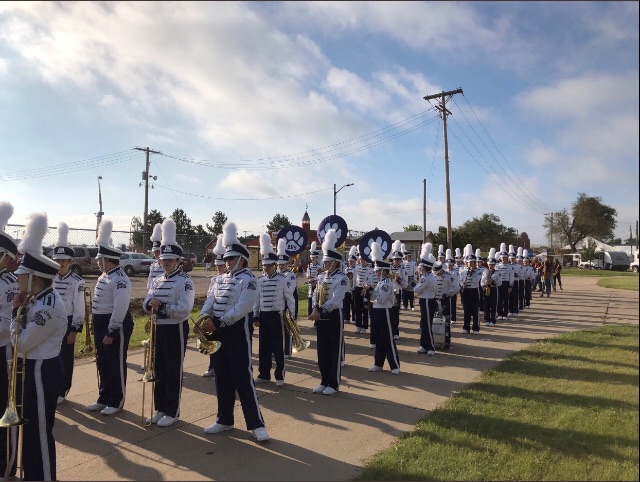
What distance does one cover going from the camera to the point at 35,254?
4340 mm

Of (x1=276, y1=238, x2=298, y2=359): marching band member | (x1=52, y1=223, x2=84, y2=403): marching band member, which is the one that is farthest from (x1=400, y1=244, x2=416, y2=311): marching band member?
(x1=52, y1=223, x2=84, y2=403): marching band member

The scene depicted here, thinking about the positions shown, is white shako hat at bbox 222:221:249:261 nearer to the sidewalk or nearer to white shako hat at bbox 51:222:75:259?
the sidewalk

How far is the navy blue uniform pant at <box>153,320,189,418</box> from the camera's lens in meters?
6.04

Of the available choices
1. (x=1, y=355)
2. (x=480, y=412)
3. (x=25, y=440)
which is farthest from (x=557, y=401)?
(x=1, y=355)

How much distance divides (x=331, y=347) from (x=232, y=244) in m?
2.39

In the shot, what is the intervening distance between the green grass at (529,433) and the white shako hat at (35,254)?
3268 mm

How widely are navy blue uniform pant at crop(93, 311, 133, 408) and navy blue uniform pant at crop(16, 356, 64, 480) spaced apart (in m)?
2.23

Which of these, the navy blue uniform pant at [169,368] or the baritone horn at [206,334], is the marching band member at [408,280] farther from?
the baritone horn at [206,334]

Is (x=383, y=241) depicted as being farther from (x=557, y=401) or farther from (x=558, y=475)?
(x=558, y=475)

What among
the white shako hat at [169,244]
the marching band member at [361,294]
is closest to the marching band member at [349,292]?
the marching band member at [361,294]

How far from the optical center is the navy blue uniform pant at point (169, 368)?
19.8 feet

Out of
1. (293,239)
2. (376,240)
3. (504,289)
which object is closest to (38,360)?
(376,240)

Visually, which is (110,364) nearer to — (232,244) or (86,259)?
(232,244)

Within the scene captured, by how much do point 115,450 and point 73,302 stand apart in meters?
2.29
